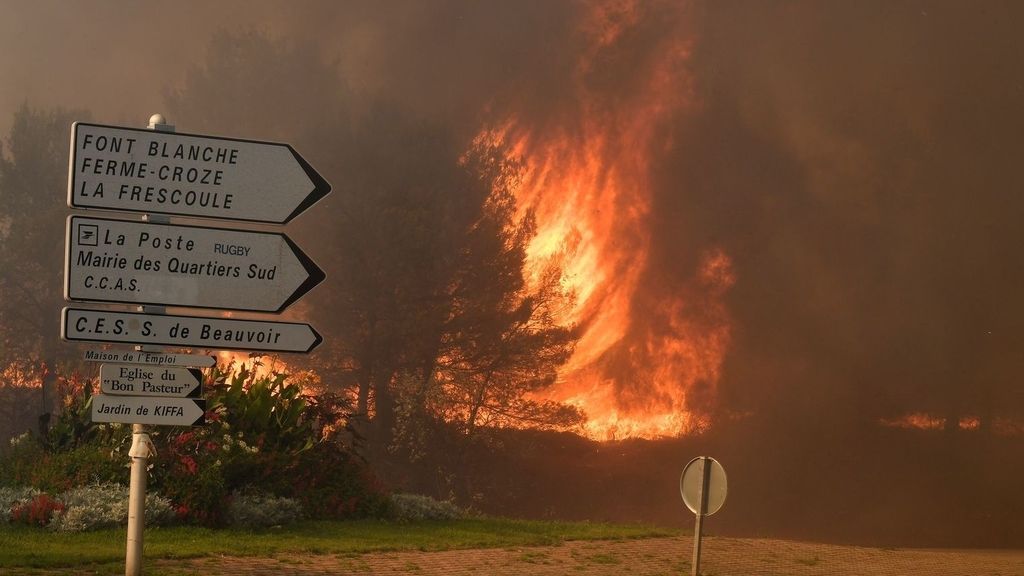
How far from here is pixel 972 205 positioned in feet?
120

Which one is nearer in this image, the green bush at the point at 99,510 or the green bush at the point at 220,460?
the green bush at the point at 99,510

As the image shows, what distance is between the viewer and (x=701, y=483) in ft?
37.8

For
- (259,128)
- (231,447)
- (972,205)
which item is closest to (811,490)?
(972,205)

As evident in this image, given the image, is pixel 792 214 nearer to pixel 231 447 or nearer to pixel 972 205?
pixel 972 205

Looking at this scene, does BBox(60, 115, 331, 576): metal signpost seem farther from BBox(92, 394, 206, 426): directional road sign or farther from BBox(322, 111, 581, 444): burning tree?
BBox(322, 111, 581, 444): burning tree

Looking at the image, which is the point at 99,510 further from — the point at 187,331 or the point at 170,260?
the point at 170,260

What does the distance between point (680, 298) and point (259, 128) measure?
1469cm

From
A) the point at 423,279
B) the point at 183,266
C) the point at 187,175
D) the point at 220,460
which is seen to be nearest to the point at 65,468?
the point at 220,460

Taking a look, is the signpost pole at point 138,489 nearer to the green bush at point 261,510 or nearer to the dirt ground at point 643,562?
the dirt ground at point 643,562

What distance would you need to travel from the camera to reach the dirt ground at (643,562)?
12375mm

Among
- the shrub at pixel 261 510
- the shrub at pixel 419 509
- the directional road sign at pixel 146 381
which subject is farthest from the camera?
the shrub at pixel 419 509

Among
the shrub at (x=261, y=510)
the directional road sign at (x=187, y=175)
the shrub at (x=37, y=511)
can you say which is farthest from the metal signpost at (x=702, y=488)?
the shrub at (x=37, y=511)

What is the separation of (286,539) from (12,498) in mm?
3694

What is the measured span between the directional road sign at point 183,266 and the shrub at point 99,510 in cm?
625
